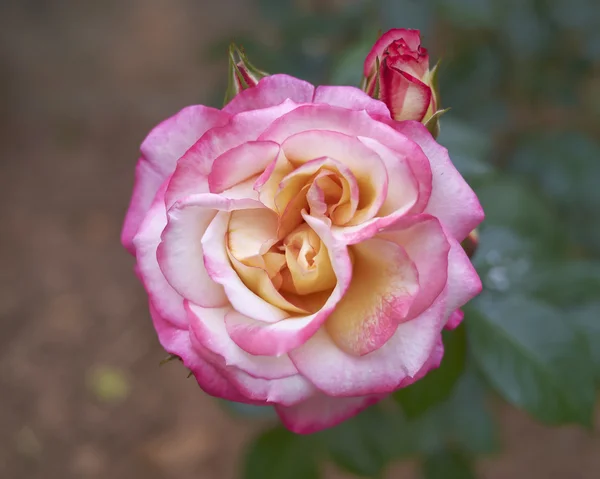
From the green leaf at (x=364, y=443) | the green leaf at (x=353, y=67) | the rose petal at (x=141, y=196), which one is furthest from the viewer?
the green leaf at (x=364, y=443)

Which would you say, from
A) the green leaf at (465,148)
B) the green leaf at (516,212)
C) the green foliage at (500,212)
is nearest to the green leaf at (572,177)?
the green foliage at (500,212)

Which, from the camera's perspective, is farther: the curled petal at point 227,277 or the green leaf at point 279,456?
the green leaf at point 279,456

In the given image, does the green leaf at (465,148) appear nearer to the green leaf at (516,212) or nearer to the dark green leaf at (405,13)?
the green leaf at (516,212)

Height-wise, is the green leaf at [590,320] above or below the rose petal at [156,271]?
below

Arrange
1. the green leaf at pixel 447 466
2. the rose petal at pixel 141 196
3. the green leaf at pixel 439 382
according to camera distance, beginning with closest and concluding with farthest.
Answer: the rose petal at pixel 141 196, the green leaf at pixel 439 382, the green leaf at pixel 447 466

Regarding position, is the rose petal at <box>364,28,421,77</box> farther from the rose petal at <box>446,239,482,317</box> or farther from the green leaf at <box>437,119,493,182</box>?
the green leaf at <box>437,119,493,182</box>

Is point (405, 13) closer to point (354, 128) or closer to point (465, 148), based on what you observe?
point (465, 148)

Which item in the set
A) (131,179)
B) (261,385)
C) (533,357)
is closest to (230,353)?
(261,385)
